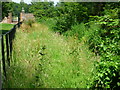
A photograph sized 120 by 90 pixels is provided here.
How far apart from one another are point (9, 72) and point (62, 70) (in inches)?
61.3

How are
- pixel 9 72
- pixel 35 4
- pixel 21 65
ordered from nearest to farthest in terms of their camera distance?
pixel 9 72
pixel 21 65
pixel 35 4

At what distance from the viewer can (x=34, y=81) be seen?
3471 mm

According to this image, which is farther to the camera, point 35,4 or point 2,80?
point 35,4

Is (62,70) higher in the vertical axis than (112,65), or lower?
lower

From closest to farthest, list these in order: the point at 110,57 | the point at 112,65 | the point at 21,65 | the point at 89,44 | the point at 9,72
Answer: the point at 112,65
the point at 110,57
the point at 9,72
the point at 21,65
the point at 89,44

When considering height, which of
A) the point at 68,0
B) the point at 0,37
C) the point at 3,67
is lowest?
the point at 3,67

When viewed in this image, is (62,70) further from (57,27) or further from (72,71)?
(57,27)

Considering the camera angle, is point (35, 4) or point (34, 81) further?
point (35, 4)

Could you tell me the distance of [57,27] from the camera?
12.7 metres

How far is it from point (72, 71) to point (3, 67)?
196 centimetres

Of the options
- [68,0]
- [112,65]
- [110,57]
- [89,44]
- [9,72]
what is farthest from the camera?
[68,0]

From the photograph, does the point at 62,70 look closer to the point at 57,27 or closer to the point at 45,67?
the point at 45,67

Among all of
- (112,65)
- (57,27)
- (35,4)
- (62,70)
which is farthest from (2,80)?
(35,4)

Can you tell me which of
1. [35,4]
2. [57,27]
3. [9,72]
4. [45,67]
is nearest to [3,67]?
[9,72]
